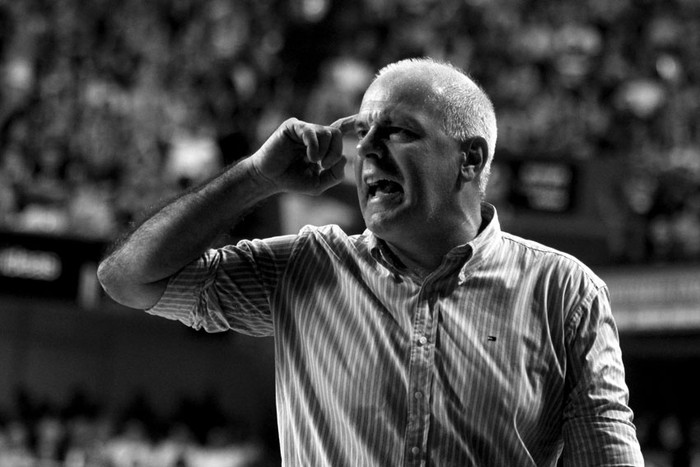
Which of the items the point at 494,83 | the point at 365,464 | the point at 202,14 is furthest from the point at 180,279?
the point at 202,14

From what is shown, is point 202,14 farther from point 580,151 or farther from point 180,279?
point 180,279

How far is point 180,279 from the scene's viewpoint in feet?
7.96

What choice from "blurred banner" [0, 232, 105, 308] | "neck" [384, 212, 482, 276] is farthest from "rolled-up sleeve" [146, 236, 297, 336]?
"blurred banner" [0, 232, 105, 308]

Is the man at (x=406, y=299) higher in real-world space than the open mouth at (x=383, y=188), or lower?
lower

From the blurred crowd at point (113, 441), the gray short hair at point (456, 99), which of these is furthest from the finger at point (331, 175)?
the blurred crowd at point (113, 441)

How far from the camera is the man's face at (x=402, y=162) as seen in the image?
7.77 feet

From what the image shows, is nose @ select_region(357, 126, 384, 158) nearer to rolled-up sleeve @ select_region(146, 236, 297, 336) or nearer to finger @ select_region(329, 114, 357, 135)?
finger @ select_region(329, 114, 357, 135)

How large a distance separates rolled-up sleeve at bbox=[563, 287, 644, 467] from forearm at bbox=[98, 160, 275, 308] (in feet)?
2.34

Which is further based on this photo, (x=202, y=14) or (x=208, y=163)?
(x=202, y=14)

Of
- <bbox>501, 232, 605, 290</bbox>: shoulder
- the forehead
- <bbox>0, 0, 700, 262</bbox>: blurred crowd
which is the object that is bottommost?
<bbox>501, 232, 605, 290</bbox>: shoulder

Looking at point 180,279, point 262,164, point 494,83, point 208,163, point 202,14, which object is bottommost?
point 180,279

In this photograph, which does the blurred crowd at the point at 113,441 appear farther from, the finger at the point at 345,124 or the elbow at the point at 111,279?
the finger at the point at 345,124

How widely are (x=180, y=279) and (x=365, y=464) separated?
0.55 meters

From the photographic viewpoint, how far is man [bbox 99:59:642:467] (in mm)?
2230
